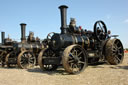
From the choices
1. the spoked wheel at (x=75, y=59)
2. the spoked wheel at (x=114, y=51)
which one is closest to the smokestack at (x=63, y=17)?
the spoked wheel at (x=75, y=59)

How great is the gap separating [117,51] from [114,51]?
285 mm

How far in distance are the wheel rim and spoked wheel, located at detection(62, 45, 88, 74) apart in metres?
2.03

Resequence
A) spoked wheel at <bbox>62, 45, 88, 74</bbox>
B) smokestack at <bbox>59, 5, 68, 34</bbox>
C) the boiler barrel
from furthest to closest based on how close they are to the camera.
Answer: smokestack at <bbox>59, 5, 68, 34</bbox>, the boiler barrel, spoked wheel at <bbox>62, 45, 88, 74</bbox>

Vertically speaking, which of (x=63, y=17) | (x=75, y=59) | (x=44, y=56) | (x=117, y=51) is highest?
(x=63, y=17)

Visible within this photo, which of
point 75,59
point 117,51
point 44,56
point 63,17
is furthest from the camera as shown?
point 117,51

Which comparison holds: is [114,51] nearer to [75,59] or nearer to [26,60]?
[75,59]

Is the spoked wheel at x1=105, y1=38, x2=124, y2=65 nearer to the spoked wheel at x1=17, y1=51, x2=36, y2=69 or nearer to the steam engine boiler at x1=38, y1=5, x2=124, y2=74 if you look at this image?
the steam engine boiler at x1=38, y1=5, x2=124, y2=74

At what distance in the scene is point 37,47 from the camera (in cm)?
1230

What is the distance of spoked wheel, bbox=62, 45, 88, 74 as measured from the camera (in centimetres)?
621

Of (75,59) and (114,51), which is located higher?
(114,51)

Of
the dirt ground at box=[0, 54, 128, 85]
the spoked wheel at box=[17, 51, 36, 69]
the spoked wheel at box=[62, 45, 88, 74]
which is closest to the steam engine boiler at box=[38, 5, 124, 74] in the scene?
the spoked wheel at box=[62, 45, 88, 74]

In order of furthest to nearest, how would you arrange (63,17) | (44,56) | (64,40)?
(63,17), (44,56), (64,40)

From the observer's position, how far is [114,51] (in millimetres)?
8641

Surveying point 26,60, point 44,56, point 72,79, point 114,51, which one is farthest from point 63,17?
point 26,60
